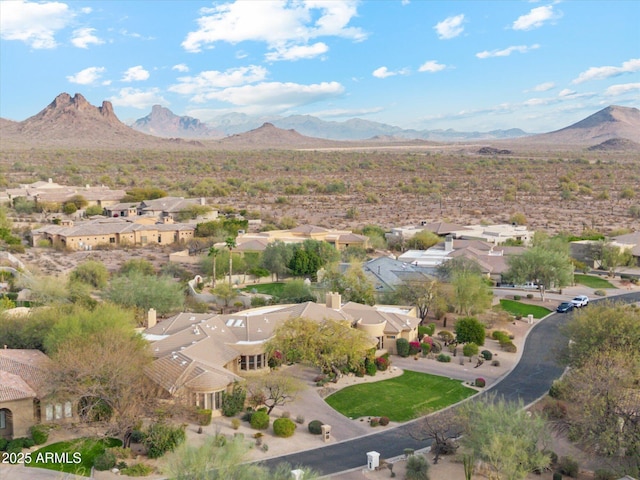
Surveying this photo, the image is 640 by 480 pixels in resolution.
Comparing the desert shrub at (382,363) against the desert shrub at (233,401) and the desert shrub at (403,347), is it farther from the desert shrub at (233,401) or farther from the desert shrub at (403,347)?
the desert shrub at (233,401)

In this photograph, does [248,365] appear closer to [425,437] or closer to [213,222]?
[425,437]

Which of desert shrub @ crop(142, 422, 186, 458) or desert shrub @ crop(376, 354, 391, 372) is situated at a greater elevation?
desert shrub @ crop(142, 422, 186, 458)

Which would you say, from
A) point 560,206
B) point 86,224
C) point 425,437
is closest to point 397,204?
point 560,206

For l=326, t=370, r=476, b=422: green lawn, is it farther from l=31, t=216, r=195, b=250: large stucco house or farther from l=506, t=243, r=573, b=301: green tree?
l=31, t=216, r=195, b=250: large stucco house

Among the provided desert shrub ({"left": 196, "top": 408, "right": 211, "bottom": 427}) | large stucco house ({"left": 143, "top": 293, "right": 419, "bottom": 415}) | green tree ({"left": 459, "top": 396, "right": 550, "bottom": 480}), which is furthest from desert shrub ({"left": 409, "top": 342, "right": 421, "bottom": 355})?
desert shrub ({"left": 196, "top": 408, "right": 211, "bottom": 427})

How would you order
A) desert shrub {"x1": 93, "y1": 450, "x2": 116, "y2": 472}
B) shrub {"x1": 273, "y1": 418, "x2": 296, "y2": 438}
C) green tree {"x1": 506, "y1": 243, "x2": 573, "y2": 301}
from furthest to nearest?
green tree {"x1": 506, "y1": 243, "x2": 573, "y2": 301} < shrub {"x1": 273, "y1": 418, "x2": 296, "y2": 438} < desert shrub {"x1": 93, "y1": 450, "x2": 116, "y2": 472}

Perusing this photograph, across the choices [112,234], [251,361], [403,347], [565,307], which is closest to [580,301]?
[565,307]
